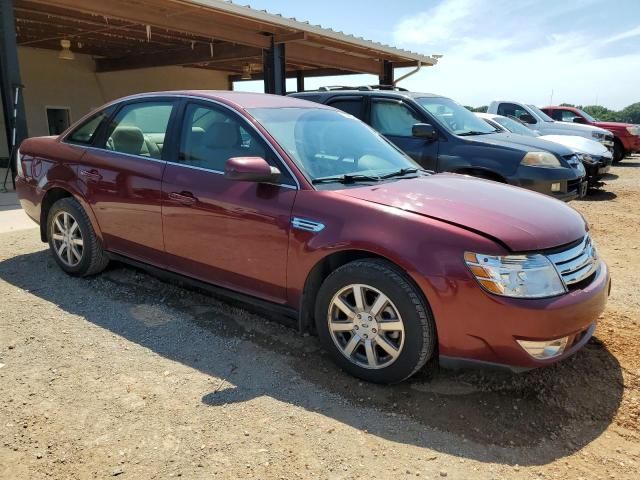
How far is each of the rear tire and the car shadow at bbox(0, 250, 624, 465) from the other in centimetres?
54

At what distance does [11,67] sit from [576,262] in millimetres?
8913

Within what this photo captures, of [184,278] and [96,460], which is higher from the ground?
[184,278]

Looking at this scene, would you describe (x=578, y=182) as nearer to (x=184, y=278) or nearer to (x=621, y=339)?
(x=621, y=339)

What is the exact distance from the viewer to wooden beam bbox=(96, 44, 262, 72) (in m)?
13.6

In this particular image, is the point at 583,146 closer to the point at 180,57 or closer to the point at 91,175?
the point at 91,175

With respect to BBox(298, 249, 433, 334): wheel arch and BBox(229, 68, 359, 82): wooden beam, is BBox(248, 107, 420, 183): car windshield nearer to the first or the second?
BBox(298, 249, 433, 334): wheel arch

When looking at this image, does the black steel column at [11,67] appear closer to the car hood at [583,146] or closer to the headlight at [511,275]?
the headlight at [511,275]

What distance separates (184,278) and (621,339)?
10.2 ft

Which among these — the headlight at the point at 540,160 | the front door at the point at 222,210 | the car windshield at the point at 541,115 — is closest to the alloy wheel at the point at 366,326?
the front door at the point at 222,210

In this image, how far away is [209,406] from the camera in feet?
9.52

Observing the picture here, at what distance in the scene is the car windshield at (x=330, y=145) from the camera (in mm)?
3606

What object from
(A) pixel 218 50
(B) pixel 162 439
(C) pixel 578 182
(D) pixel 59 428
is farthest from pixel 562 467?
(A) pixel 218 50

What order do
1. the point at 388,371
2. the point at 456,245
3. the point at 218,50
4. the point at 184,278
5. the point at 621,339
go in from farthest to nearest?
the point at 218,50
the point at 184,278
the point at 621,339
the point at 388,371
the point at 456,245

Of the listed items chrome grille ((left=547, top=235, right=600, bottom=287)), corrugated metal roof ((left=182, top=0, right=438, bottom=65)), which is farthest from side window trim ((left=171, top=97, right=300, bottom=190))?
corrugated metal roof ((left=182, top=0, right=438, bottom=65))
